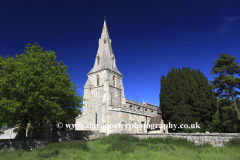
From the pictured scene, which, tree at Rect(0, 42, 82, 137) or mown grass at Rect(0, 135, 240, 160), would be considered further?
tree at Rect(0, 42, 82, 137)

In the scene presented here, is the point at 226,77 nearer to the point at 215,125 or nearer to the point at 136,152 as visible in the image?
the point at 215,125

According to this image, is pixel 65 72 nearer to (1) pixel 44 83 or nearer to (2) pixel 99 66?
(1) pixel 44 83

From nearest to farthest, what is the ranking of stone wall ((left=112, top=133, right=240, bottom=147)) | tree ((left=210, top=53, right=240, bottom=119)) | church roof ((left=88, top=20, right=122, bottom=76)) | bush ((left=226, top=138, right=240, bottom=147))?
bush ((left=226, top=138, right=240, bottom=147)) → stone wall ((left=112, top=133, right=240, bottom=147)) → tree ((left=210, top=53, right=240, bottom=119)) → church roof ((left=88, top=20, right=122, bottom=76))

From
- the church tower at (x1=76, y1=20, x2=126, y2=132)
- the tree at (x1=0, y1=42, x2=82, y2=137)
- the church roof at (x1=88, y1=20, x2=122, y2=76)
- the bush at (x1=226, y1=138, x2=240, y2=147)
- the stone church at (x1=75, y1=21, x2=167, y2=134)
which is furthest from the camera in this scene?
the church roof at (x1=88, y1=20, x2=122, y2=76)

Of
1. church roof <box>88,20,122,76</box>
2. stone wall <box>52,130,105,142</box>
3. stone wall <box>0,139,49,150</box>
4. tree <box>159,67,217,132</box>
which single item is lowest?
stone wall <box>52,130,105,142</box>

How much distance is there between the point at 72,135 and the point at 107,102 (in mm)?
8948

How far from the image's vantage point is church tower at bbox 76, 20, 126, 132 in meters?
30.0

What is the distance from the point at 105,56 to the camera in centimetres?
3556

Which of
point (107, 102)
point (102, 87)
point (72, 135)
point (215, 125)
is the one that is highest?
point (102, 87)

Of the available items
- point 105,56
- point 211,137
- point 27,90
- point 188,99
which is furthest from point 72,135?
point 105,56

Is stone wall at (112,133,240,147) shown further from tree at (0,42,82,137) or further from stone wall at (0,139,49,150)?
stone wall at (0,139,49,150)

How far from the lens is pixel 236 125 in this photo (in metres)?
18.8

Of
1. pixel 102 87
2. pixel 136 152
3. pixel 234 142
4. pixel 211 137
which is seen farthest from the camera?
pixel 102 87

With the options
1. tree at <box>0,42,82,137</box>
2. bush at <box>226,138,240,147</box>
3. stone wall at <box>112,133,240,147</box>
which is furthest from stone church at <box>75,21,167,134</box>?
bush at <box>226,138,240,147</box>
